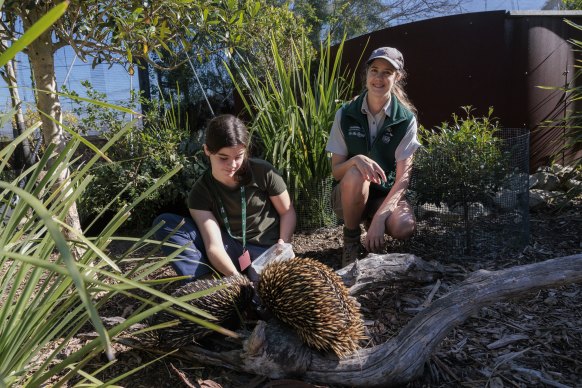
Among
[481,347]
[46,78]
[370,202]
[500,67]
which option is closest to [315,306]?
[481,347]

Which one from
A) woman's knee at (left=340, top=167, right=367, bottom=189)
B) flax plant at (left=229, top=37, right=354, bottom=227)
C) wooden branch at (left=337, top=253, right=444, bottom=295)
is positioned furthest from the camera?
flax plant at (left=229, top=37, right=354, bottom=227)

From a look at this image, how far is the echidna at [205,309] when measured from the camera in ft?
6.50

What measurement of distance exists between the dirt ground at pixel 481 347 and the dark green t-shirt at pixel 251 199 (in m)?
0.72

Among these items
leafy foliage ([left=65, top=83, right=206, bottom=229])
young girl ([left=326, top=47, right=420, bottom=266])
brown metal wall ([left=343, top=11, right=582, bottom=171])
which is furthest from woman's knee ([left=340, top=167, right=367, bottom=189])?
brown metal wall ([left=343, top=11, right=582, bottom=171])

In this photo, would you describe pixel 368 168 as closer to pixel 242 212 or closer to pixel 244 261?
pixel 242 212

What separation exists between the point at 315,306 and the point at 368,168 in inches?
44.1

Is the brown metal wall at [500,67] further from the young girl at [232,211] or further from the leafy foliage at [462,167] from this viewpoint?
the young girl at [232,211]

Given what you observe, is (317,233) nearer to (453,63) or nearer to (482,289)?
(482,289)

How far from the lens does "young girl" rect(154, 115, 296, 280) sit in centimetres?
257

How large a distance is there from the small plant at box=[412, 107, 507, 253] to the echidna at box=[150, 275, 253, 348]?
1491mm

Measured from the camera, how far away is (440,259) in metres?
3.05

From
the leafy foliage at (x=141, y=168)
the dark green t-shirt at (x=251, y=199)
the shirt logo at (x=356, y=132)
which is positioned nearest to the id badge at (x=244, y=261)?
the dark green t-shirt at (x=251, y=199)

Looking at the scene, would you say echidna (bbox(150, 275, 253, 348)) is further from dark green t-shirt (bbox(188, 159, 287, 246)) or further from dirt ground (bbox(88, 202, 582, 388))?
dark green t-shirt (bbox(188, 159, 287, 246))

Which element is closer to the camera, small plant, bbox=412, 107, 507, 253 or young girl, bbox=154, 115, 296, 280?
young girl, bbox=154, 115, 296, 280
